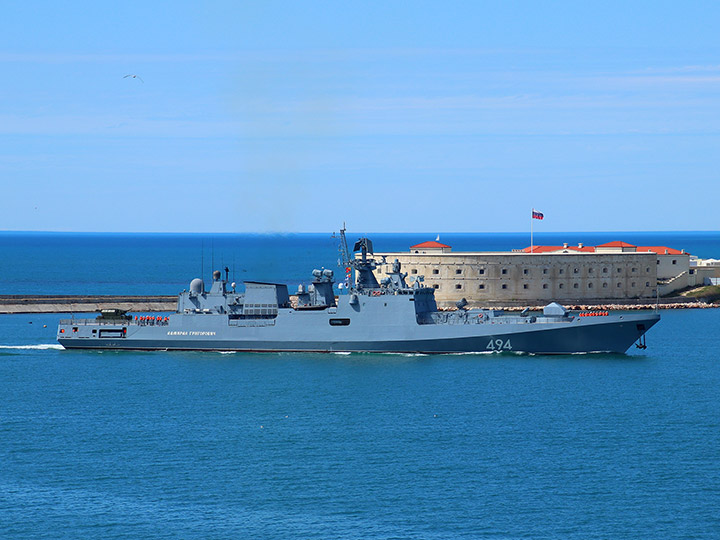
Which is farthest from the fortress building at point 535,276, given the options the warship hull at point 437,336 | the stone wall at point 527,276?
the warship hull at point 437,336

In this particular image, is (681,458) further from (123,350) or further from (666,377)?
(123,350)

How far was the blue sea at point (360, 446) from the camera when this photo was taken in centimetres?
2397

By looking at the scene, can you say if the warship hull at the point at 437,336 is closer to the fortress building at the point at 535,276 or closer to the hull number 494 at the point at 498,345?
the hull number 494 at the point at 498,345

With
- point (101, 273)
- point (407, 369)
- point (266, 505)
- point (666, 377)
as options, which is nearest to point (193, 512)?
point (266, 505)

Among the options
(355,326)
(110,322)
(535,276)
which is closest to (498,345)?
(355,326)

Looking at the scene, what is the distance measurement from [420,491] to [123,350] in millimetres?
29757

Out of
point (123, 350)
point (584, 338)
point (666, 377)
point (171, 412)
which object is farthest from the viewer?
point (123, 350)

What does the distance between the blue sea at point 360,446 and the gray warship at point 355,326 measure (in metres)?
0.94

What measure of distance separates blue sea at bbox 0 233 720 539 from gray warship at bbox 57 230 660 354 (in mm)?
939

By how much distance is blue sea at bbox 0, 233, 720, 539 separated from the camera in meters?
24.0

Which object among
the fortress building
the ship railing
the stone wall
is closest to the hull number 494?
the ship railing

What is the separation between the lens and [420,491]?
25906 mm

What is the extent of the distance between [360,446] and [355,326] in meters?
18.2

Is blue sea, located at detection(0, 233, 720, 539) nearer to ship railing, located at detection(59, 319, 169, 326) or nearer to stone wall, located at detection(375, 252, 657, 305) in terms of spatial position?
ship railing, located at detection(59, 319, 169, 326)
